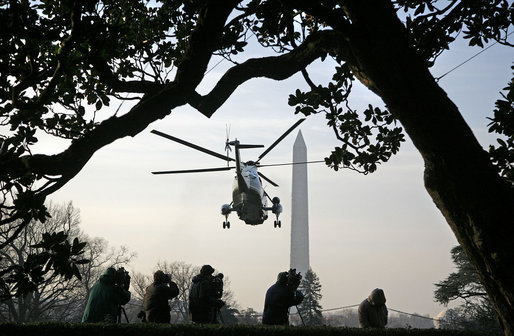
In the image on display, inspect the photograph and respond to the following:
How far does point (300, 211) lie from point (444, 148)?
72227 millimetres

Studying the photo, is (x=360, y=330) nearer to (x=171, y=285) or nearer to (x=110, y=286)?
(x=171, y=285)

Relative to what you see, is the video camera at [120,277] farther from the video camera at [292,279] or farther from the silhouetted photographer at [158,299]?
the video camera at [292,279]

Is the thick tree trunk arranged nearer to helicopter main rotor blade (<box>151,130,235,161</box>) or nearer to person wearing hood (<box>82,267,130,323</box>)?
person wearing hood (<box>82,267,130,323</box>)

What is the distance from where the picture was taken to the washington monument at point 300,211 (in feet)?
244

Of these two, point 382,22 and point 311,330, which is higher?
point 382,22

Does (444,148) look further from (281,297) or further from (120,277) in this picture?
(120,277)

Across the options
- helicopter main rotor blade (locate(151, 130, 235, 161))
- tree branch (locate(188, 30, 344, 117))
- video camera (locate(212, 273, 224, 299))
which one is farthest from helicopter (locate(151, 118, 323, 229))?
tree branch (locate(188, 30, 344, 117))

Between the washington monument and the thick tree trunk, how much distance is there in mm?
67781

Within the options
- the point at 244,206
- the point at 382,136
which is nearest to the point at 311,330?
the point at 382,136

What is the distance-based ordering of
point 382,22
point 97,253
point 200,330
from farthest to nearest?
1. point 97,253
2. point 200,330
3. point 382,22

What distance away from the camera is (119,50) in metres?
7.62

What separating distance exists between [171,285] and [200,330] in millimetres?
2656

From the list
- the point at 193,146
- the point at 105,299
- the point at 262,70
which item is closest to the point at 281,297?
the point at 105,299

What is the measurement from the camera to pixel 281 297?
9953 millimetres
